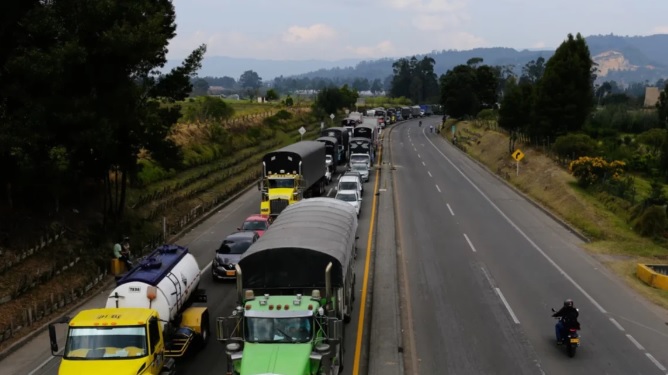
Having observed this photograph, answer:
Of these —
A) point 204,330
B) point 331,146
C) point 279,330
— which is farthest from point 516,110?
point 279,330

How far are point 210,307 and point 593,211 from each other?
22.1m

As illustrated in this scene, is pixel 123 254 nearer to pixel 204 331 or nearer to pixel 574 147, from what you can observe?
pixel 204 331

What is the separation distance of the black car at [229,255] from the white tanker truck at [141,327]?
4.86 metres

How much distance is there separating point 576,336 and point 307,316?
7.75m

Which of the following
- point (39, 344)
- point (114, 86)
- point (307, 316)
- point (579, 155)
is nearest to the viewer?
point (307, 316)

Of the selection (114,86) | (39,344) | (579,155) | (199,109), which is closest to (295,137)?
(199,109)

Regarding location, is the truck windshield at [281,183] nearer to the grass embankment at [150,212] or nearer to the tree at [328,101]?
the grass embankment at [150,212]

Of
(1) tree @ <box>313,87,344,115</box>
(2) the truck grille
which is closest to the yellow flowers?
(2) the truck grille

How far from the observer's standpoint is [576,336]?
15930mm

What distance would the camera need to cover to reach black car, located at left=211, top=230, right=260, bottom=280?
2202 cm

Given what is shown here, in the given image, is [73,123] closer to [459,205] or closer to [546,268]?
[546,268]

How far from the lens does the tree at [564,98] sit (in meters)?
50.4

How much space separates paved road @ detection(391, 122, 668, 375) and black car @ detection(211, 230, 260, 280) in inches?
245

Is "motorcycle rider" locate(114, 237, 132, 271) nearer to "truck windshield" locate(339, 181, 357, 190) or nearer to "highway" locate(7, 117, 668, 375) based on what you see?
"highway" locate(7, 117, 668, 375)
